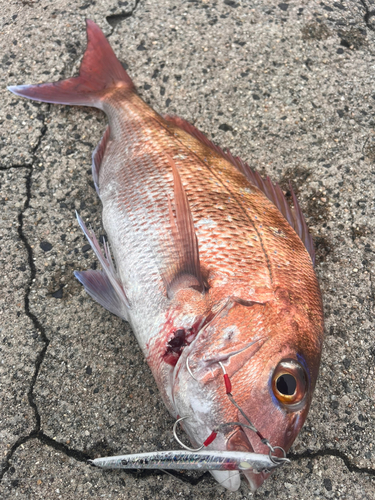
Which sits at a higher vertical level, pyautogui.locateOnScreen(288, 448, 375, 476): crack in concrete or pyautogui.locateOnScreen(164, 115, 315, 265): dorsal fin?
pyautogui.locateOnScreen(164, 115, 315, 265): dorsal fin

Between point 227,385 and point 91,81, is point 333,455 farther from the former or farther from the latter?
point 91,81

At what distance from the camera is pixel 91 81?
→ 270cm

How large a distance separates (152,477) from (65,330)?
87 centimetres

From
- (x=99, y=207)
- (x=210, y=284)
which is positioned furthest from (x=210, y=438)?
(x=99, y=207)

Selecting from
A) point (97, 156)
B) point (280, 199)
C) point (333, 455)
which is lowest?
point (333, 455)

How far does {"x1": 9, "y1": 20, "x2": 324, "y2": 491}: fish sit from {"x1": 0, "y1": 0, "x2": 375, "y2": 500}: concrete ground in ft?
0.90

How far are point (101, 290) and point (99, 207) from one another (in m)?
0.63

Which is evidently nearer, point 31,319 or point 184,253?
point 184,253

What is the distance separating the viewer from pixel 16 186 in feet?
8.38

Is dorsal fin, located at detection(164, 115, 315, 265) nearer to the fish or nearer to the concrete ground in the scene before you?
the fish

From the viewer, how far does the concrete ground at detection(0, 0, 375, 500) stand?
6.27 feet

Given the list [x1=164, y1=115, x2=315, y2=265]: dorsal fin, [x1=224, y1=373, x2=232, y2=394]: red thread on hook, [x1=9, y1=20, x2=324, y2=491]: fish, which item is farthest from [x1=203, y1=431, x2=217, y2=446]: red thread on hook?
[x1=164, y1=115, x2=315, y2=265]: dorsal fin

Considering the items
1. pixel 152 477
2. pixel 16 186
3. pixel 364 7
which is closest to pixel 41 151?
pixel 16 186

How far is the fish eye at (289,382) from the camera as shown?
1417 mm
